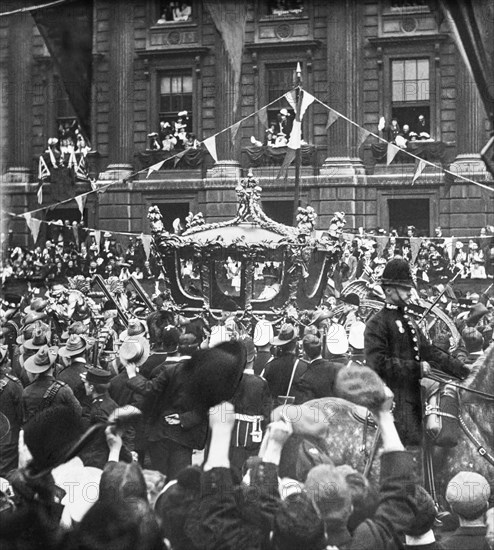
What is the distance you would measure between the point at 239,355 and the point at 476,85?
10.1ft

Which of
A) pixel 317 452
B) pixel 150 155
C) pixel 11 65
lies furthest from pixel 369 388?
pixel 11 65

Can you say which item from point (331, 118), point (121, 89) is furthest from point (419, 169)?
point (121, 89)

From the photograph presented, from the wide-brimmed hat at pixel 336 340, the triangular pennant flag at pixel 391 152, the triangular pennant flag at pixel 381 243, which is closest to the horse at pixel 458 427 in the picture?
the wide-brimmed hat at pixel 336 340

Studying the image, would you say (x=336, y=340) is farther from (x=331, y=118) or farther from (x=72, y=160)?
(x=72, y=160)

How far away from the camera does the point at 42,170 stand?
10.5 meters

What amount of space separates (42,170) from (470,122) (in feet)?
12.3

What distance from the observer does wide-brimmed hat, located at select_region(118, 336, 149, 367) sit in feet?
32.1

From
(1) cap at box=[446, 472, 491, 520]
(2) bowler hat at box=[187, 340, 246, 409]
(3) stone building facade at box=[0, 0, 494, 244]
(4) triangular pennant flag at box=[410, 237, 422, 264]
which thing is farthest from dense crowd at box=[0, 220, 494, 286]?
(1) cap at box=[446, 472, 491, 520]

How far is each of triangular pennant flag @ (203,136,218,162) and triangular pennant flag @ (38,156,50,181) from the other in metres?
1.44

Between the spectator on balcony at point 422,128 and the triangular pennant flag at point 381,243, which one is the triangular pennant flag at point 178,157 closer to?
the triangular pennant flag at point 381,243

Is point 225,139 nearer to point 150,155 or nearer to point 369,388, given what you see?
point 150,155

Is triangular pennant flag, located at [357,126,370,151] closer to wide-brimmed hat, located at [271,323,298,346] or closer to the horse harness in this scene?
wide-brimmed hat, located at [271,323,298,346]

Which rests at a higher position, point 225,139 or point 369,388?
point 225,139

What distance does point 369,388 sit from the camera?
8664 millimetres
